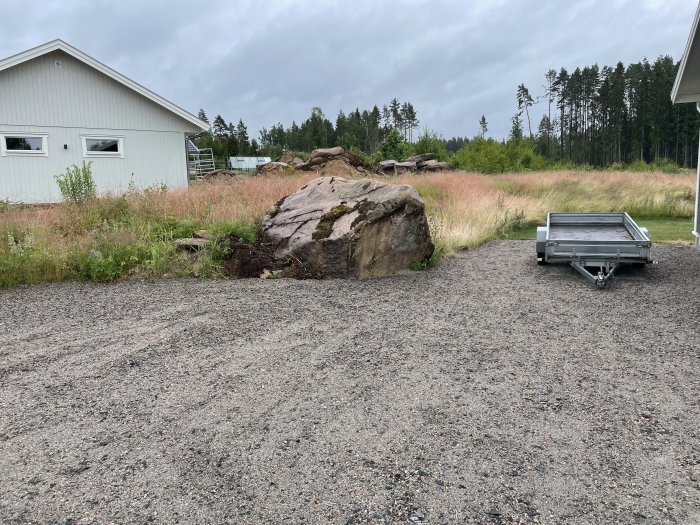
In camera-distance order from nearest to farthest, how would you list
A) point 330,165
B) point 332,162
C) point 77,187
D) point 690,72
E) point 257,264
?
point 257,264 < point 690,72 < point 77,187 < point 330,165 < point 332,162

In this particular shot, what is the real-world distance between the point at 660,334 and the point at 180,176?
1777 cm

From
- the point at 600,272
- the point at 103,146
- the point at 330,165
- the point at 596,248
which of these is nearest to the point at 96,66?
the point at 103,146

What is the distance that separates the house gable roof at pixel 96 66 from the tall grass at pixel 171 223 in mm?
6307

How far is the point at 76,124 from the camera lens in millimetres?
17641

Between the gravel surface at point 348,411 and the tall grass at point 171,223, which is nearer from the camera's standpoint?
the gravel surface at point 348,411

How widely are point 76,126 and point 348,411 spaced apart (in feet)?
57.5

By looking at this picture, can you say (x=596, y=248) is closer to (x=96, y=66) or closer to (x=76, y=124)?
(x=76, y=124)

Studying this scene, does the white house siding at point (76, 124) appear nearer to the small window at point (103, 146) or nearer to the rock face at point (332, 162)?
the small window at point (103, 146)

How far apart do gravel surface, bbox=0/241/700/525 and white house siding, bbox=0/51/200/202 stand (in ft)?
41.8

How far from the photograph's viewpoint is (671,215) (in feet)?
57.8

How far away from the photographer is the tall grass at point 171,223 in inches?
299

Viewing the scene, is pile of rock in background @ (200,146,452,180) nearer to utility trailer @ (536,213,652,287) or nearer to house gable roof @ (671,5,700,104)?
house gable roof @ (671,5,700,104)

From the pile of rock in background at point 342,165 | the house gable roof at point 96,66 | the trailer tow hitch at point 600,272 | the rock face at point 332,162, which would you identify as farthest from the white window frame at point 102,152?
the trailer tow hitch at point 600,272

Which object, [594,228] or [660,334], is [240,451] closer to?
[660,334]
